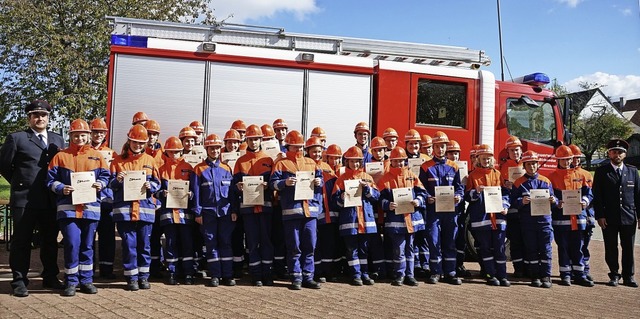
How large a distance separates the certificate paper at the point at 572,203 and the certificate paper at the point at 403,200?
2314 millimetres

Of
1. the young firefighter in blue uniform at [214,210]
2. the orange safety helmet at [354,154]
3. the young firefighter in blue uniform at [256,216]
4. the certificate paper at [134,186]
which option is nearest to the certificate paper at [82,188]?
the certificate paper at [134,186]

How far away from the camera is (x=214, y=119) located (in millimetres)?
8375

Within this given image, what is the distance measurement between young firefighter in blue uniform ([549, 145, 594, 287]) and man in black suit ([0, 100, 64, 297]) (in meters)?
6.67

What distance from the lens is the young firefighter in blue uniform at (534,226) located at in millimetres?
7473

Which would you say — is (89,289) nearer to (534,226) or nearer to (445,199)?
(445,199)

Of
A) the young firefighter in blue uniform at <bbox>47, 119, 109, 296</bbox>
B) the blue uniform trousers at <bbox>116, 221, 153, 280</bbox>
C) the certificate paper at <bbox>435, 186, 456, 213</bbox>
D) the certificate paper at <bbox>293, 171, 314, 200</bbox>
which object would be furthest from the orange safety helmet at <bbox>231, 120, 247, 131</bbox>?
the certificate paper at <bbox>435, 186, 456, 213</bbox>

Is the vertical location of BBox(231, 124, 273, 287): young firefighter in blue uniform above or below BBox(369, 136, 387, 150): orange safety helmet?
below

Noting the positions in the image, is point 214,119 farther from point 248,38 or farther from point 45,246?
point 45,246

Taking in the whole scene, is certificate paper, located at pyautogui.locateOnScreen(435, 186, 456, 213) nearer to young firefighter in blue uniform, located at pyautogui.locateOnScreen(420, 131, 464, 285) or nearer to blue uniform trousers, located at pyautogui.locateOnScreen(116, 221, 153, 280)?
young firefighter in blue uniform, located at pyautogui.locateOnScreen(420, 131, 464, 285)

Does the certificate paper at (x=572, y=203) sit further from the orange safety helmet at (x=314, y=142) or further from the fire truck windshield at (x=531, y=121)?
the orange safety helmet at (x=314, y=142)

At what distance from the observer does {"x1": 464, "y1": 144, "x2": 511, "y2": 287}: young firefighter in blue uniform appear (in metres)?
7.40

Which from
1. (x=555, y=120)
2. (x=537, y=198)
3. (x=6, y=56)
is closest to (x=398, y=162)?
Answer: (x=537, y=198)

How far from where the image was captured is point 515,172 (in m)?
7.87

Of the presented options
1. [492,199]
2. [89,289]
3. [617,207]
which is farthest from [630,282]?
[89,289]
